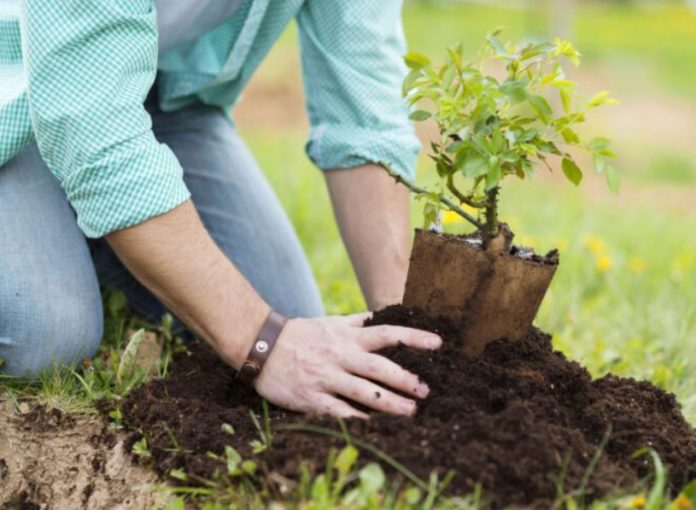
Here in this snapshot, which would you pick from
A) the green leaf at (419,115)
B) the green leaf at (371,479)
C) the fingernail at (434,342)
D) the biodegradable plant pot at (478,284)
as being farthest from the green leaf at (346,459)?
the green leaf at (419,115)

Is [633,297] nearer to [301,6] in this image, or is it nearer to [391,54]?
[391,54]

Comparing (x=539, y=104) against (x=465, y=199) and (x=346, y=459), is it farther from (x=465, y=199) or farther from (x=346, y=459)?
(x=346, y=459)

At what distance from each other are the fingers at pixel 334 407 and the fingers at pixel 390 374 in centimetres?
7

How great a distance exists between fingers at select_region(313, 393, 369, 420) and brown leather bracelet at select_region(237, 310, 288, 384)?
17 centimetres

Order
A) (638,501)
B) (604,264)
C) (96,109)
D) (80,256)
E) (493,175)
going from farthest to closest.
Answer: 1. (604,264)
2. (80,256)
3. (96,109)
4. (493,175)
5. (638,501)

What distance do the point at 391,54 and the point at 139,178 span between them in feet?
3.31

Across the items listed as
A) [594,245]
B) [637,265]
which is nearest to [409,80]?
[594,245]

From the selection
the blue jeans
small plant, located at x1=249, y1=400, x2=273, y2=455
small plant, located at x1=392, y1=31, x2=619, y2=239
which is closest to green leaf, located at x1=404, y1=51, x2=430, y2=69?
small plant, located at x1=392, y1=31, x2=619, y2=239

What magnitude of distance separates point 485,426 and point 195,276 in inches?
27.4

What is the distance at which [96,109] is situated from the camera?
76.3 inches

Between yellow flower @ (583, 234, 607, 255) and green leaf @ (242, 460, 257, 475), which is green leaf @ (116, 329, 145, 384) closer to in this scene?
green leaf @ (242, 460, 257, 475)

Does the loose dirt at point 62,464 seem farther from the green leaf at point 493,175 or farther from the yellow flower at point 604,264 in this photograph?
the yellow flower at point 604,264

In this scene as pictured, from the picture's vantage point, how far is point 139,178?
1952 mm

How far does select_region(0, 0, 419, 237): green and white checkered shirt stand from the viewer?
195cm
